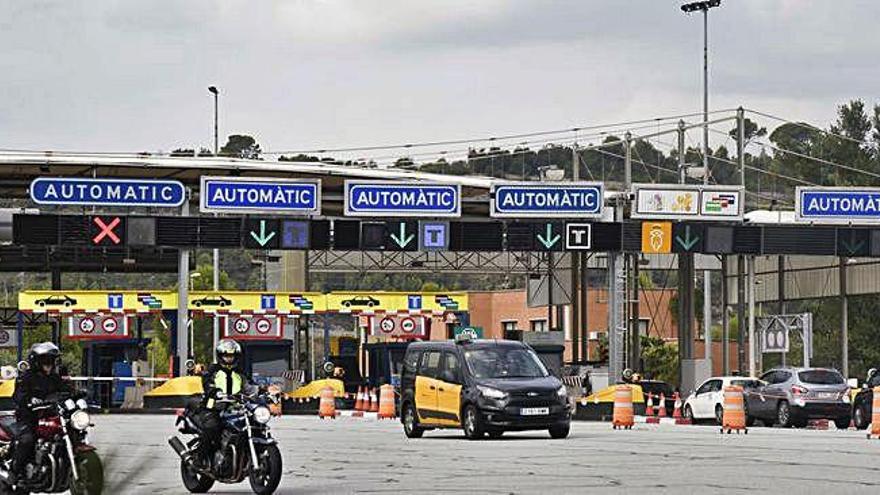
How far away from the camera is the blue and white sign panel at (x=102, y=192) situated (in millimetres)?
53844

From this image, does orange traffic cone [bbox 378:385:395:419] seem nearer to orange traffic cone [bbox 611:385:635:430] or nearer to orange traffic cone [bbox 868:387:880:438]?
orange traffic cone [bbox 611:385:635:430]

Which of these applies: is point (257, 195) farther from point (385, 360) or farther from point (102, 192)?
point (385, 360)

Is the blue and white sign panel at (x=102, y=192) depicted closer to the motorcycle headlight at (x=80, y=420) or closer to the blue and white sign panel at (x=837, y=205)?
the blue and white sign panel at (x=837, y=205)

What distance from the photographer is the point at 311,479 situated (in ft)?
63.2

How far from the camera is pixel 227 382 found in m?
16.8

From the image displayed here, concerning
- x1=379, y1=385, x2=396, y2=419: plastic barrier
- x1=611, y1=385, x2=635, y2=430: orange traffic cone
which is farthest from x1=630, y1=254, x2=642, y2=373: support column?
x1=611, y1=385, x2=635, y2=430: orange traffic cone

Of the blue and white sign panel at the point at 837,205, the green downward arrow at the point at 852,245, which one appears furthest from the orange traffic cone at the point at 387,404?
the blue and white sign panel at the point at 837,205

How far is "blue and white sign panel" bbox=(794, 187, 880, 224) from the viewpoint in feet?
187

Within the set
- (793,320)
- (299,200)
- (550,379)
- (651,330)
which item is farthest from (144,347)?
(651,330)

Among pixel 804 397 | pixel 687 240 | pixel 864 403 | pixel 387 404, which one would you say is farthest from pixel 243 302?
pixel 864 403

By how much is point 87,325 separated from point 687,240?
21501 mm

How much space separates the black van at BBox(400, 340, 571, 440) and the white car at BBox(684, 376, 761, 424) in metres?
14.1

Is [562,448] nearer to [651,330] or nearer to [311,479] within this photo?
[311,479]

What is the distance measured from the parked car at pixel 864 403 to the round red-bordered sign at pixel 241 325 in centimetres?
2898
